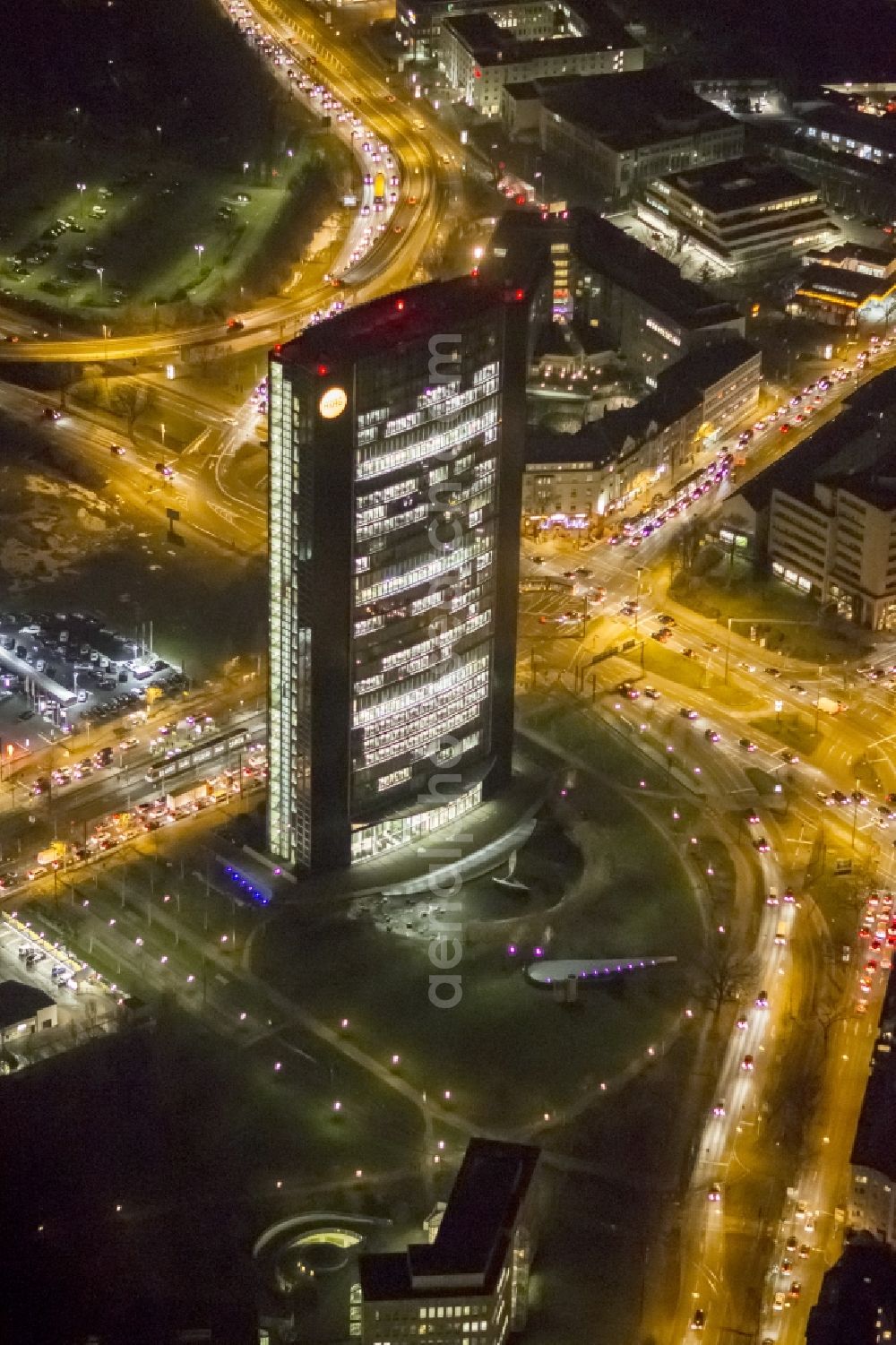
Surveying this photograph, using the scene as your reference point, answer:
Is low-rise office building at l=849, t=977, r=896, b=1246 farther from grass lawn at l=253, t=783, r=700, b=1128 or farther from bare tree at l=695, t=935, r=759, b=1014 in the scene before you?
grass lawn at l=253, t=783, r=700, b=1128

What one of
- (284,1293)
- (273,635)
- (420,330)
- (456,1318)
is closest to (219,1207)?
(284,1293)

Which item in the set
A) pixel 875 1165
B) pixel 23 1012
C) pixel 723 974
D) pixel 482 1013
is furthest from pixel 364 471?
pixel 875 1165

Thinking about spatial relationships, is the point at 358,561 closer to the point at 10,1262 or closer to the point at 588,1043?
the point at 588,1043

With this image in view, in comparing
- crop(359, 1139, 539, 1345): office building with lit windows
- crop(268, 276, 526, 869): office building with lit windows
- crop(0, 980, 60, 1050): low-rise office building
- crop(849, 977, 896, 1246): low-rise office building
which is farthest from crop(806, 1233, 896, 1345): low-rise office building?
crop(0, 980, 60, 1050): low-rise office building

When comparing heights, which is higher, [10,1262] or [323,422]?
[323,422]

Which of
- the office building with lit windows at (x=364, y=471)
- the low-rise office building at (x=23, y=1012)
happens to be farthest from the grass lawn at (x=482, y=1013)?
the low-rise office building at (x=23, y=1012)

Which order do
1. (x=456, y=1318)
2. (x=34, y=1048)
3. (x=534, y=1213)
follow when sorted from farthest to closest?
(x=34, y=1048)
(x=534, y=1213)
(x=456, y=1318)
